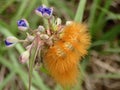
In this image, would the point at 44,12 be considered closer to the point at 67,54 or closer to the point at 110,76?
the point at 67,54

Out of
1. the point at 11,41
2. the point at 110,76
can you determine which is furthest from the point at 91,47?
the point at 11,41

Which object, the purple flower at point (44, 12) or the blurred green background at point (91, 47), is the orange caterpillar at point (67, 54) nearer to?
the purple flower at point (44, 12)

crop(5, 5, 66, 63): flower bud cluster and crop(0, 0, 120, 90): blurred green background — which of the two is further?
crop(0, 0, 120, 90): blurred green background

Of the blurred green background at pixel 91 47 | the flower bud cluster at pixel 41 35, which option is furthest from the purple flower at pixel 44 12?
the blurred green background at pixel 91 47

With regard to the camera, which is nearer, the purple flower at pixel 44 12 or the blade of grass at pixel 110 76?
the purple flower at pixel 44 12

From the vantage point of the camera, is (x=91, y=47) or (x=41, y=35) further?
(x=91, y=47)

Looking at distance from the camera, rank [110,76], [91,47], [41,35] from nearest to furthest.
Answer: [41,35]
[110,76]
[91,47]

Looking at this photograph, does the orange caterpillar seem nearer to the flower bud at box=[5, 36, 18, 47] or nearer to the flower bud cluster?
the flower bud cluster

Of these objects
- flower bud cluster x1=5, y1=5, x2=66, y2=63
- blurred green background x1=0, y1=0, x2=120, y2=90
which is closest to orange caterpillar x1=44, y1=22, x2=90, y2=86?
flower bud cluster x1=5, y1=5, x2=66, y2=63
